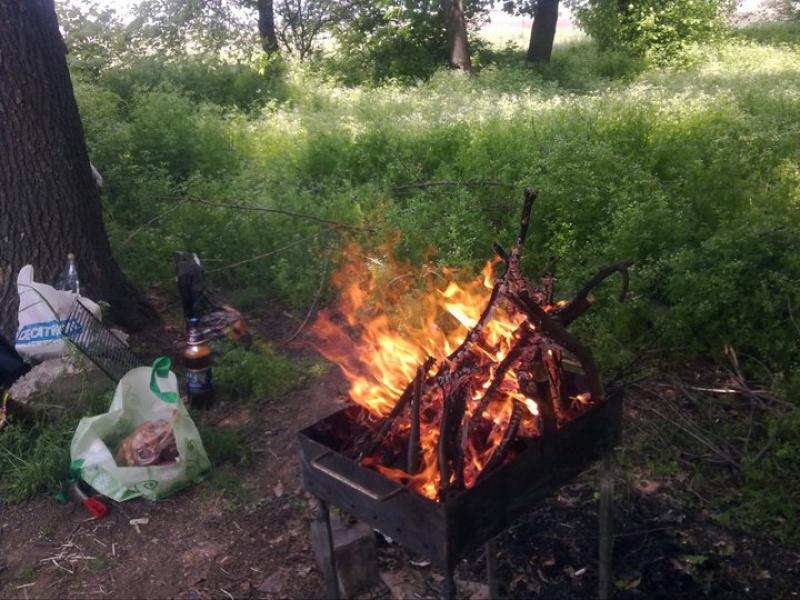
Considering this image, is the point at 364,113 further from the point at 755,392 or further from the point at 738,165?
the point at 755,392

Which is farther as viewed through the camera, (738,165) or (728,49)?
(728,49)

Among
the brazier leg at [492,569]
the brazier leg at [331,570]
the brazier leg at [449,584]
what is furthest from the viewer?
the brazier leg at [492,569]

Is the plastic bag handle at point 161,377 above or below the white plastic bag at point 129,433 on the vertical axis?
above

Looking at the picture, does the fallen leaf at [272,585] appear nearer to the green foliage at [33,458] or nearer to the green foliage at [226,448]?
the green foliage at [226,448]

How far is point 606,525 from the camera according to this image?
2.63m

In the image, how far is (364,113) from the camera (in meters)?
10.0

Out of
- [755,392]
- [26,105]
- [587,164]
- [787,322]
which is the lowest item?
[755,392]

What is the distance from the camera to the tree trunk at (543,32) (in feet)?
53.1

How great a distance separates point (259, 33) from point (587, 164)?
53.4 ft

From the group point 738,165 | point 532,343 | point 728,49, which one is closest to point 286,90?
point 728,49

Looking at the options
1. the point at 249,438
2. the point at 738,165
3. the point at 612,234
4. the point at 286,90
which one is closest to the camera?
the point at 249,438

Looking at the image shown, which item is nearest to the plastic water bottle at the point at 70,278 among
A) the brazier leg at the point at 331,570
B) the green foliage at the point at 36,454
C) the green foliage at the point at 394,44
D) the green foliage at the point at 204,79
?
the green foliage at the point at 36,454

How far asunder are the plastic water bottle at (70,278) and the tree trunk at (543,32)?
1341cm

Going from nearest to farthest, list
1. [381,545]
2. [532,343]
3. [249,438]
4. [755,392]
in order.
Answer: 1. [532,343]
2. [381,545]
3. [755,392]
4. [249,438]
